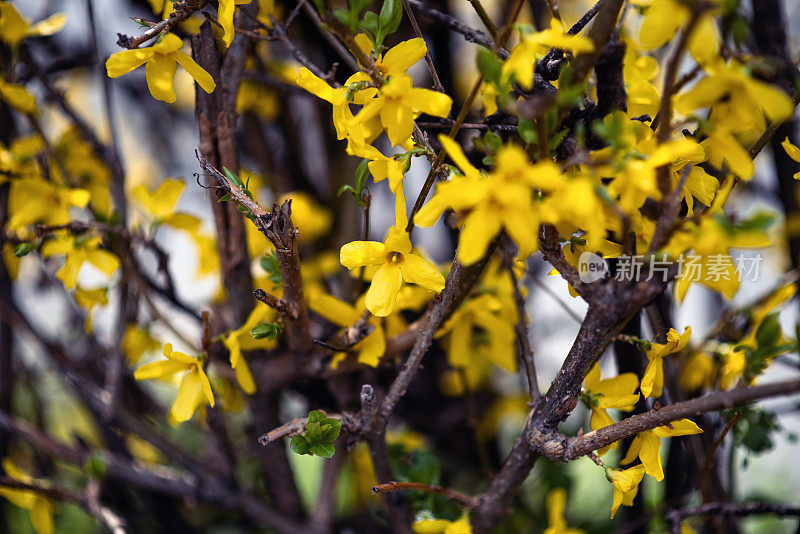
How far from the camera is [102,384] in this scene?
1.68 meters

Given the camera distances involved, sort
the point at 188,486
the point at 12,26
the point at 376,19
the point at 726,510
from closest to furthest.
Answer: the point at 376,19 → the point at 726,510 → the point at 12,26 → the point at 188,486

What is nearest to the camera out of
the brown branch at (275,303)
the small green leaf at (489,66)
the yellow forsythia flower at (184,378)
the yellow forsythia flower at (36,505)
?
the small green leaf at (489,66)

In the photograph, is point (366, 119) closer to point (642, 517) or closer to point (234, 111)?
point (234, 111)

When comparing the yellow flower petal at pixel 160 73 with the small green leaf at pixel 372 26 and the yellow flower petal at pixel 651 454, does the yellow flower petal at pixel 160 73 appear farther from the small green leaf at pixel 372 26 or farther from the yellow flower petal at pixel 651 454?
the yellow flower petal at pixel 651 454

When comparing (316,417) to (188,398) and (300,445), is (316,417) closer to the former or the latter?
(300,445)

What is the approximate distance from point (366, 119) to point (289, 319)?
1.29ft

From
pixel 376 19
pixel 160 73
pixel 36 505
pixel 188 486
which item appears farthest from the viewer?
pixel 188 486

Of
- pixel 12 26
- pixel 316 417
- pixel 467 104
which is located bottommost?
pixel 316 417

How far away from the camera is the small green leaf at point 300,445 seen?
0.83m

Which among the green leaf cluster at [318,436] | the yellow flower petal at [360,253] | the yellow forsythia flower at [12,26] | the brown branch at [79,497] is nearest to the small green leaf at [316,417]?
the green leaf cluster at [318,436]

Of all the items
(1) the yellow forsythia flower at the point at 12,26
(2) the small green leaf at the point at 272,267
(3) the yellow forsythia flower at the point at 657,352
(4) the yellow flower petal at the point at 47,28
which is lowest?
(3) the yellow forsythia flower at the point at 657,352

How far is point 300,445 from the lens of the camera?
2.73 feet

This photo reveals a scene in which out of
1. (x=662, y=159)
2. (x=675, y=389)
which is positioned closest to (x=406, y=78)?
(x=662, y=159)

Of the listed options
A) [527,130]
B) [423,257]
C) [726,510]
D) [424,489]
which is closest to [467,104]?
[527,130]
